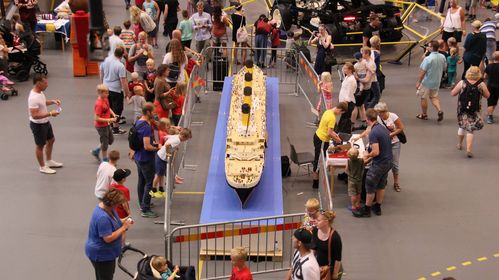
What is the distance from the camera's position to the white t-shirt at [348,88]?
14.6 m

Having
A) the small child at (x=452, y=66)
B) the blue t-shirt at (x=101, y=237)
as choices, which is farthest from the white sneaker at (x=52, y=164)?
the small child at (x=452, y=66)

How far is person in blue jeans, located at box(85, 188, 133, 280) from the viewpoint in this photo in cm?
902

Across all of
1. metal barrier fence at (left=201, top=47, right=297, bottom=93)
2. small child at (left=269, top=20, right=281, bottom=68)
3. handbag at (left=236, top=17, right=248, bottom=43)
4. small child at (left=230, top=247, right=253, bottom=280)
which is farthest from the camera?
small child at (left=269, top=20, right=281, bottom=68)

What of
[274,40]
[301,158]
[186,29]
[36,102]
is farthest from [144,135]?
[274,40]

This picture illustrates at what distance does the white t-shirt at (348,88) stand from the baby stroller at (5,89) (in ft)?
23.5

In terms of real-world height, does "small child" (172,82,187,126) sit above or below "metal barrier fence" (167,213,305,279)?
above

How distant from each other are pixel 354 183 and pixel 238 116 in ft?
7.94

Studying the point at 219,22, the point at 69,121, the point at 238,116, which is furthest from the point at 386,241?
the point at 219,22

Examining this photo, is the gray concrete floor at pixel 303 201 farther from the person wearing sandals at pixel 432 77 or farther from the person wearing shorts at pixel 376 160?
the person wearing sandals at pixel 432 77

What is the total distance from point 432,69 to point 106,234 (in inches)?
353

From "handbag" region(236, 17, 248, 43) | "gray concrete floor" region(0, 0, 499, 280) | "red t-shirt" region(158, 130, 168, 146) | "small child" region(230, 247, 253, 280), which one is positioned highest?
"handbag" region(236, 17, 248, 43)

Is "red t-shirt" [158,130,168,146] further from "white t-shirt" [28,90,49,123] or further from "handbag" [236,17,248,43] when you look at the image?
"handbag" [236,17,248,43]

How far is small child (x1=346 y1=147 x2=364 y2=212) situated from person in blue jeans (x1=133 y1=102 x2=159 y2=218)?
2870mm

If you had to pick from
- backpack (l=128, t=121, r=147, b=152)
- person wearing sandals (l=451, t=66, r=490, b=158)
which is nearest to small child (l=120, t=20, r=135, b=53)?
backpack (l=128, t=121, r=147, b=152)
